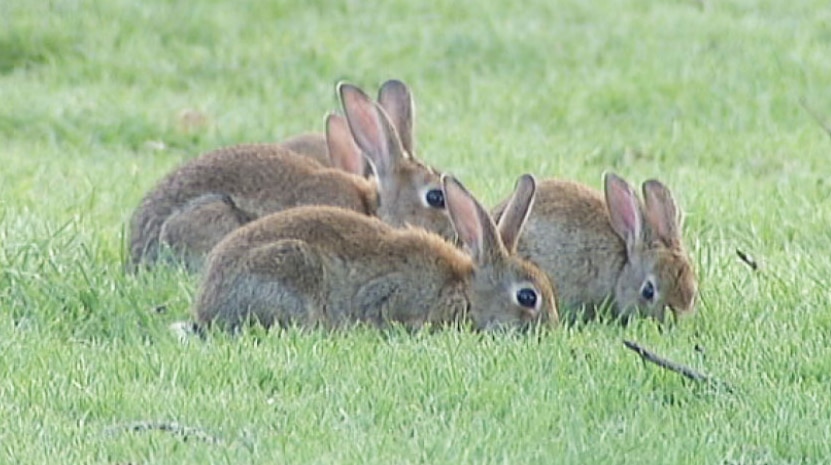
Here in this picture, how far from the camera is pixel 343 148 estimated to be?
361 inches

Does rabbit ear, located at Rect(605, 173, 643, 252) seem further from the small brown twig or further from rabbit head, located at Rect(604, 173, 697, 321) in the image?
the small brown twig

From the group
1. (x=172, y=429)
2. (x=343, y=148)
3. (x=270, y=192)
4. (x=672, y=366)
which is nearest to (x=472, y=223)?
(x=672, y=366)

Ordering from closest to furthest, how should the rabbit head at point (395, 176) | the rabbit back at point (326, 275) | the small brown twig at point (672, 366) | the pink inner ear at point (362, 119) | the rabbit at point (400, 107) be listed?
the small brown twig at point (672, 366)
the rabbit back at point (326, 275)
the pink inner ear at point (362, 119)
the rabbit head at point (395, 176)
the rabbit at point (400, 107)

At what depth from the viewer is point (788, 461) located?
16.9 feet

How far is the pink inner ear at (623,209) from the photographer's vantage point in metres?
7.33

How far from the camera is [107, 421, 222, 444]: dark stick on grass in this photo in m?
5.21

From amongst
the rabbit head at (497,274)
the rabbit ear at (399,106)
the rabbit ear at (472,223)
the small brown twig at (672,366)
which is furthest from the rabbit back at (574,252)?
the small brown twig at (672,366)

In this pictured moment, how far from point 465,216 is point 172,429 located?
2.04 metres

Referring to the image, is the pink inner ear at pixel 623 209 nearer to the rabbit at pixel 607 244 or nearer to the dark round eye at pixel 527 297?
the rabbit at pixel 607 244

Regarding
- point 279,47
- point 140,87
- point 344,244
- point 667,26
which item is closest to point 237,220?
point 344,244

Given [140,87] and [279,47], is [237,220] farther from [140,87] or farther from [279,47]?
[279,47]

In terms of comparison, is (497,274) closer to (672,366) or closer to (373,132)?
(672,366)

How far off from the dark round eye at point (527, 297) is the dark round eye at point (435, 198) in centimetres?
123

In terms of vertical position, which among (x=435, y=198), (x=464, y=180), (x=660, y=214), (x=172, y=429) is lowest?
(x=464, y=180)
